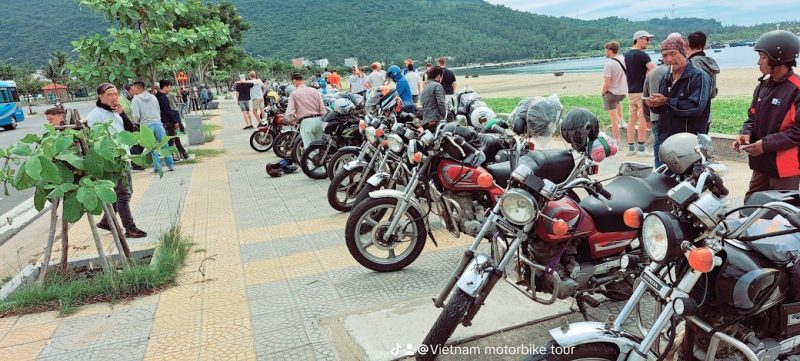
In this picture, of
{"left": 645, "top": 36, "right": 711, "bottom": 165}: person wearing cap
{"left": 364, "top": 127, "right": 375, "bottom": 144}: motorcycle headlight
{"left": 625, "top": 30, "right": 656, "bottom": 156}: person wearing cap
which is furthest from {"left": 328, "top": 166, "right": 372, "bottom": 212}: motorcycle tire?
{"left": 625, "top": 30, "right": 656, "bottom": 156}: person wearing cap

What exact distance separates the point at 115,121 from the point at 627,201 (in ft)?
18.4

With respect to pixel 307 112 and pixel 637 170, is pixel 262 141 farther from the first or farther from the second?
pixel 637 170

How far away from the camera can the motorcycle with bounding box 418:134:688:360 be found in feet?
8.57

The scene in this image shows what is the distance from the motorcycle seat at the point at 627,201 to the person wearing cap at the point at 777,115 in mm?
1062

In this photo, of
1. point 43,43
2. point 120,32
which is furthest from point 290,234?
point 43,43

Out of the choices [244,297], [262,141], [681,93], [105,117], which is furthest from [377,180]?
[262,141]

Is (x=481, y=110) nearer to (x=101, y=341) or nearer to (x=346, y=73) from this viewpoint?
(x=101, y=341)

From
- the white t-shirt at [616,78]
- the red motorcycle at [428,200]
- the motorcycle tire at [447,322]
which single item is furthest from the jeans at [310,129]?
the motorcycle tire at [447,322]

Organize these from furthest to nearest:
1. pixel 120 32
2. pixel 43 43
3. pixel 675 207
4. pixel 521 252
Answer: pixel 43 43 < pixel 120 32 < pixel 521 252 < pixel 675 207

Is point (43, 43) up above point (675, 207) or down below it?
above

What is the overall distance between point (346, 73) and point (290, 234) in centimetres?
8213

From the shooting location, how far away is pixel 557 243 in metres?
2.82

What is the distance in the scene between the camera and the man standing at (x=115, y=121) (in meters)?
5.56

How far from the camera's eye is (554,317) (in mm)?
3324
